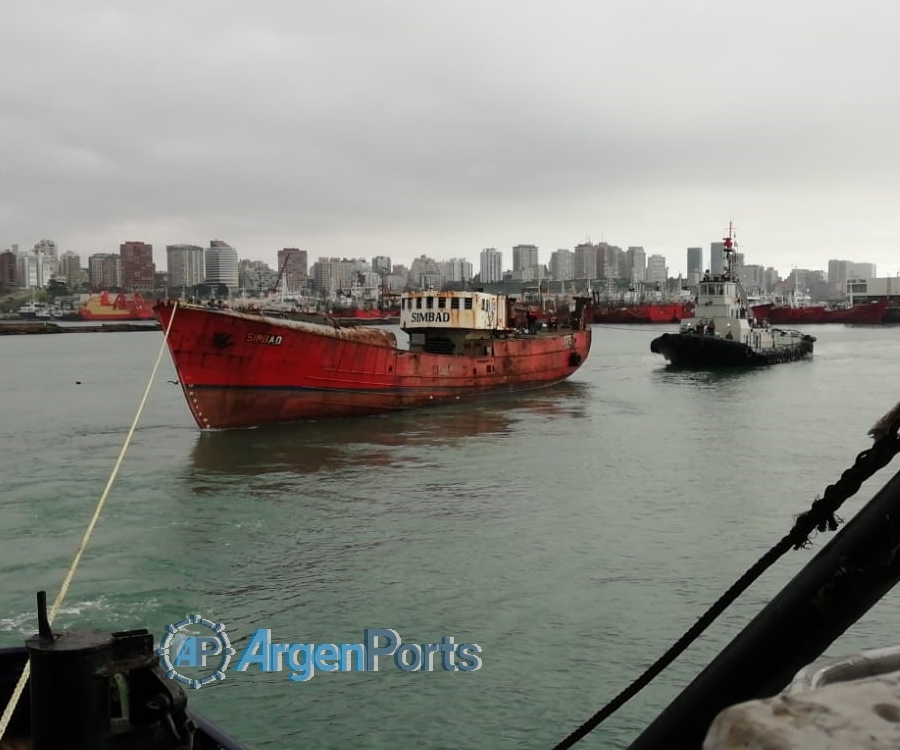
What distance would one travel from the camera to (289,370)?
24781 millimetres

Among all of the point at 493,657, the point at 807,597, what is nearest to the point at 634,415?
the point at 493,657

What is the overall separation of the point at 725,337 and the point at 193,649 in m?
45.8

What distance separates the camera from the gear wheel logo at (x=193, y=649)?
8.68 meters

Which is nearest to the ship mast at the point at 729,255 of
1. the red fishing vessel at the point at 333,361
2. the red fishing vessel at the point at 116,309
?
the red fishing vessel at the point at 333,361

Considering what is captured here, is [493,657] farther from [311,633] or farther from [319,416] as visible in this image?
[319,416]

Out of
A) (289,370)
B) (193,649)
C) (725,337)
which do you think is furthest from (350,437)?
(725,337)

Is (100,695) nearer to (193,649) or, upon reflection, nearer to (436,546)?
(193,649)

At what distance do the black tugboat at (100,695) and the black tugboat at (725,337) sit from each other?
153 ft

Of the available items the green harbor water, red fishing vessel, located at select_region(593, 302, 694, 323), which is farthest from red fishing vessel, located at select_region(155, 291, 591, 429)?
red fishing vessel, located at select_region(593, 302, 694, 323)

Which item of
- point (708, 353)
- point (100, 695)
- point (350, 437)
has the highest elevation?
point (100, 695)

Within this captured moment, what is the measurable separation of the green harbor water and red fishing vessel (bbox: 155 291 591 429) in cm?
83

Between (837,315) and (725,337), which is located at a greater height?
(837,315)

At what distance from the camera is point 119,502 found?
54.9ft

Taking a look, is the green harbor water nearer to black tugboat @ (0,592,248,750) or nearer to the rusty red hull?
the rusty red hull
